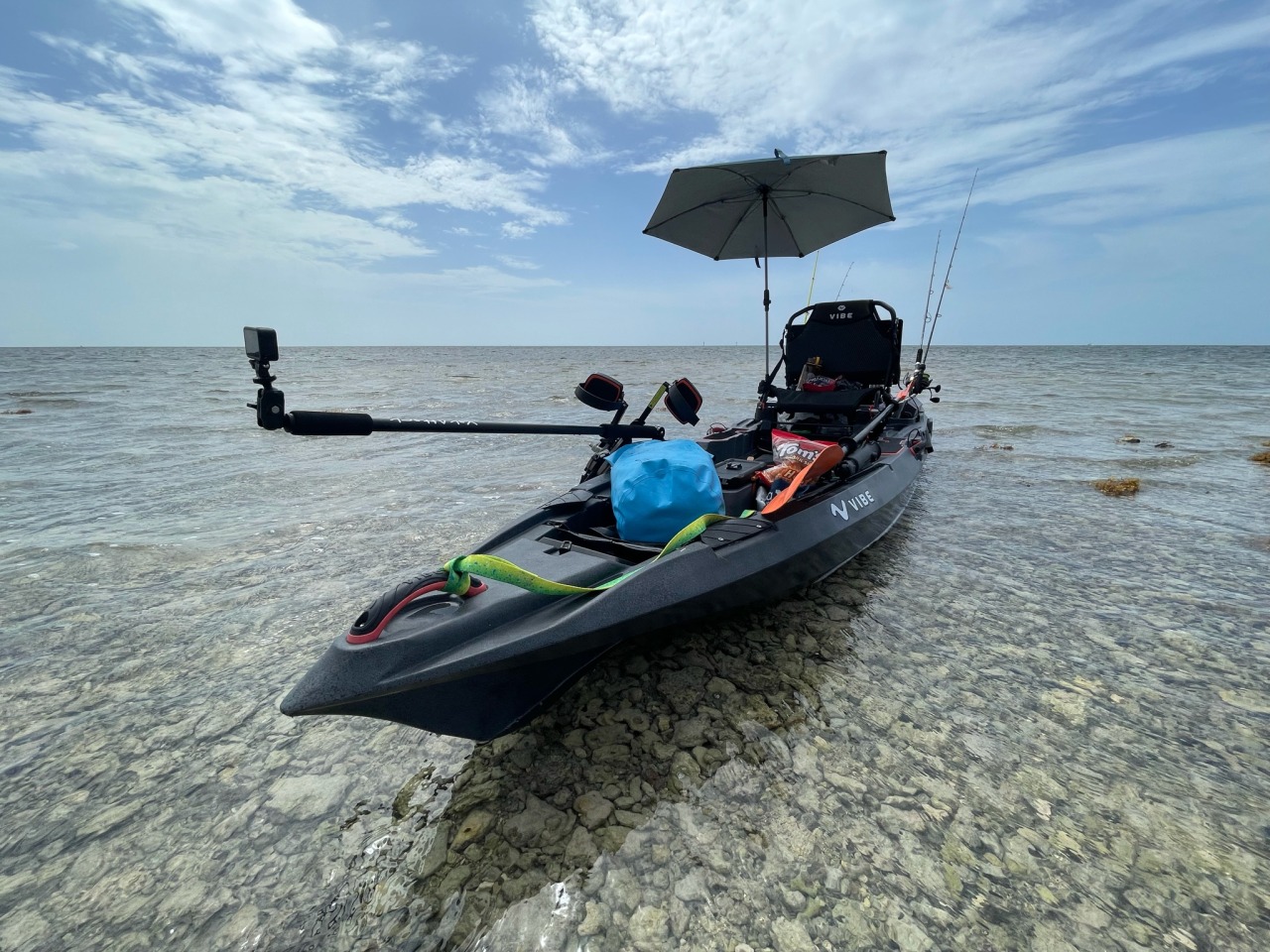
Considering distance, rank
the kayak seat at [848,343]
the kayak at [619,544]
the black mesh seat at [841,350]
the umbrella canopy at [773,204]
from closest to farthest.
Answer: the kayak at [619,544]
the umbrella canopy at [773,204]
the black mesh seat at [841,350]
the kayak seat at [848,343]

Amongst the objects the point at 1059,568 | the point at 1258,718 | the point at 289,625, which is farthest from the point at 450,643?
the point at 1059,568

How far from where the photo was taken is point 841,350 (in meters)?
8.14

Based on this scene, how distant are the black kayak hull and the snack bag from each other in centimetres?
81

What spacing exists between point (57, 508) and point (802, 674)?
9.00 metres

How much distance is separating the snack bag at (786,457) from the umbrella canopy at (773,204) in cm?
213

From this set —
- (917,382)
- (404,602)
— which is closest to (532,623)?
(404,602)

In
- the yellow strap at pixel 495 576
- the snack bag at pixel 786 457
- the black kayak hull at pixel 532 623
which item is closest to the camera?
the black kayak hull at pixel 532 623

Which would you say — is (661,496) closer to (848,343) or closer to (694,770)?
(694,770)

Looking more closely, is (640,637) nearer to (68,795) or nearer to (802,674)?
(802,674)

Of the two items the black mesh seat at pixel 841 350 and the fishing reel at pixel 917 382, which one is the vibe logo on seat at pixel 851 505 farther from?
the fishing reel at pixel 917 382

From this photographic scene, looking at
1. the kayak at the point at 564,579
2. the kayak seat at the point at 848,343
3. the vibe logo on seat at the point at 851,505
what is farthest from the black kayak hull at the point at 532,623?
the kayak seat at the point at 848,343

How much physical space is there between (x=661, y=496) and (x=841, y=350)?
19.0ft

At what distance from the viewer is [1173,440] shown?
1184 centimetres

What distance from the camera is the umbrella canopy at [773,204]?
20.1 ft
